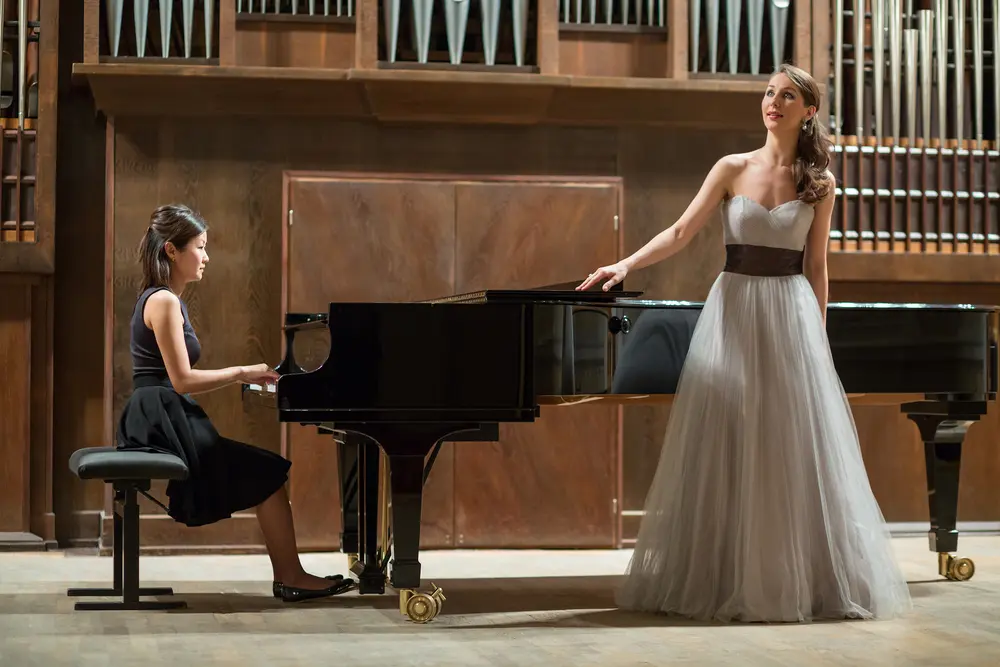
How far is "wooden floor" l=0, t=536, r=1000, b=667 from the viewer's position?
3.45m

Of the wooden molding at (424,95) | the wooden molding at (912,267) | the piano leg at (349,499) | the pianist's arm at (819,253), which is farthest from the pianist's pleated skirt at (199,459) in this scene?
the wooden molding at (912,267)

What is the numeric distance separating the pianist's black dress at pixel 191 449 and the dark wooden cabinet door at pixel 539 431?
1.90 m

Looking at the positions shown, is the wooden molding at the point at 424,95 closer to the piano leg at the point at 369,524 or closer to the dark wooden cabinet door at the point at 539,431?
the dark wooden cabinet door at the point at 539,431

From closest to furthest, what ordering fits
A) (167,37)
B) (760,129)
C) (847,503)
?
(847,503), (167,37), (760,129)

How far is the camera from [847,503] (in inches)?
163

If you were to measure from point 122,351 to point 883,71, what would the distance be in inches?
150

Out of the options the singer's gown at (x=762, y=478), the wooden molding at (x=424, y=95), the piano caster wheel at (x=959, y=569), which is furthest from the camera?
the wooden molding at (x=424, y=95)

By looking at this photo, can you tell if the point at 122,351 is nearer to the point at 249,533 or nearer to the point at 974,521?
the point at 249,533

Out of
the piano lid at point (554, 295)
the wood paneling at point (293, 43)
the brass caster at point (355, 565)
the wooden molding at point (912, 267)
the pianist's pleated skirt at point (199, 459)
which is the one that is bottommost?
the brass caster at point (355, 565)

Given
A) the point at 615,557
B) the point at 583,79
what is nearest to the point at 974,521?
the point at 615,557

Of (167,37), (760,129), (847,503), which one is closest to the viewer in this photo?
(847,503)

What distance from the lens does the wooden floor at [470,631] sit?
136 inches

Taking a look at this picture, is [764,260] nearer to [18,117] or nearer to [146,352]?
[146,352]

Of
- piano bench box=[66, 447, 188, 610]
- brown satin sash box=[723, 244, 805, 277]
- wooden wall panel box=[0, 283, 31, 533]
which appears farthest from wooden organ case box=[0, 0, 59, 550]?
brown satin sash box=[723, 244, 805, 277]
